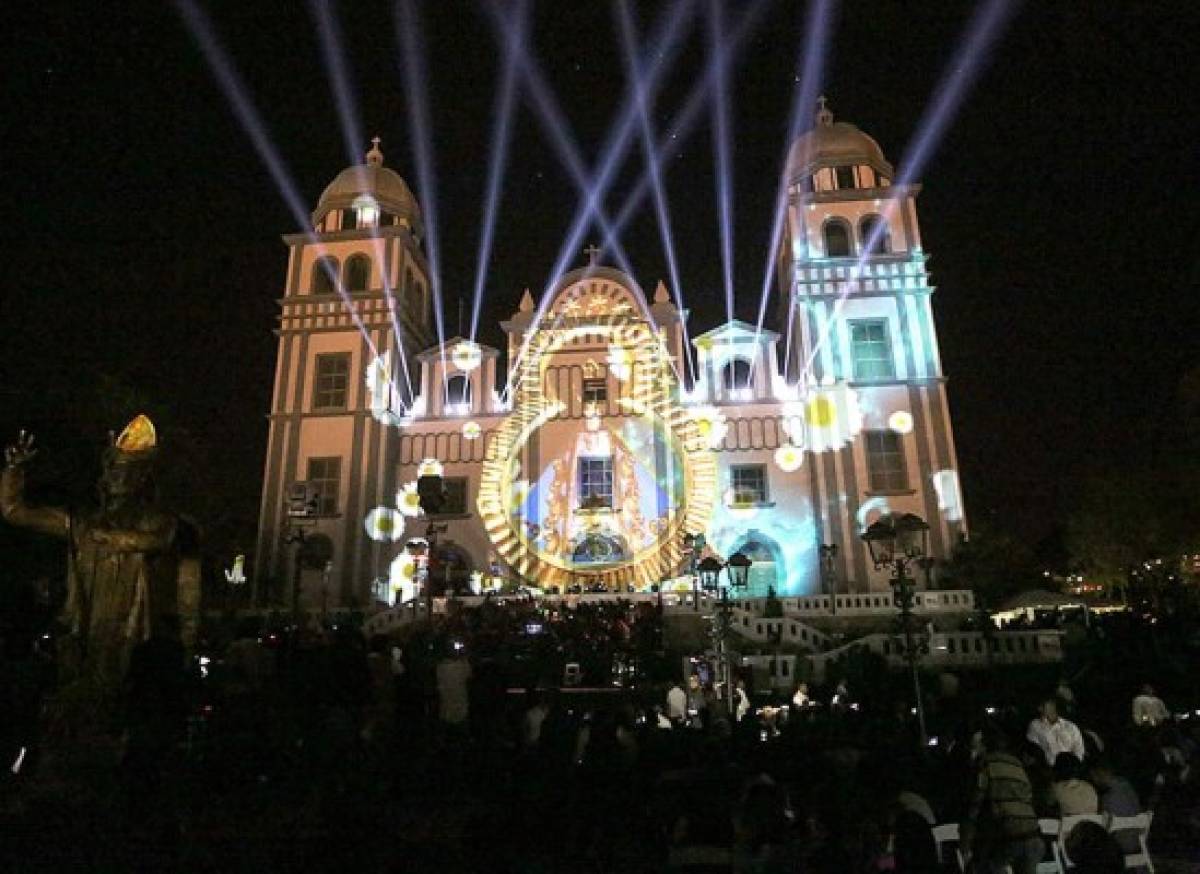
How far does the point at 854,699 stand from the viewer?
13.2 m

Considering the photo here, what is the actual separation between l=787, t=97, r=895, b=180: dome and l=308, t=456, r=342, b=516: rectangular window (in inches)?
857

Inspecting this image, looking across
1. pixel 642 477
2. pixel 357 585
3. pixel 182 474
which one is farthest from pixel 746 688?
pixel 182 474

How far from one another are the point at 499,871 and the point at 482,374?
28898 millimetres

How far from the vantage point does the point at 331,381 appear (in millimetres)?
31500

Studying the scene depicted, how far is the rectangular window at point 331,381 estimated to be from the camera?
102ft

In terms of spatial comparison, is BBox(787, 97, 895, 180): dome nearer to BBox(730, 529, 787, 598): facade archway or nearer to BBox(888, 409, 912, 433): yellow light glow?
BBox(888, 409, 912, 433): yellow light glow

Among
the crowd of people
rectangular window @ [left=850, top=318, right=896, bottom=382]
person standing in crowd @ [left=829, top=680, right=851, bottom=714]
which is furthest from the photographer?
rectangular window @ [left=850, top=318, right=896, bottom=382]

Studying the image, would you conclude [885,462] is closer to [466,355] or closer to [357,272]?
[466,355]

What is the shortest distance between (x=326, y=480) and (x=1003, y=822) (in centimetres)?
2772

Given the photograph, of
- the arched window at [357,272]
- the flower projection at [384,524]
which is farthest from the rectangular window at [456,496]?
the arched window at [357,272]

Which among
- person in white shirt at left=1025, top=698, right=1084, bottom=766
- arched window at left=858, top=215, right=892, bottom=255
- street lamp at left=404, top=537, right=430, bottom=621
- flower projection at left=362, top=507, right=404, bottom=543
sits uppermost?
arched window at left=858, top=215, right=892, bottom=255

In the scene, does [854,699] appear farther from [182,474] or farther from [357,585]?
[182,474]

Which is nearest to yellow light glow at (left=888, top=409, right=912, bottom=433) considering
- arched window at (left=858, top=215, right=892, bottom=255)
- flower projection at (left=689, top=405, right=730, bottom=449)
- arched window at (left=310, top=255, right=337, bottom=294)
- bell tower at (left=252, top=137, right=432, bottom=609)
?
flower projection at (left=689, top=405, right=730, bottom=449)

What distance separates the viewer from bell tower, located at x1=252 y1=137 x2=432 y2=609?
2881 centimetres
